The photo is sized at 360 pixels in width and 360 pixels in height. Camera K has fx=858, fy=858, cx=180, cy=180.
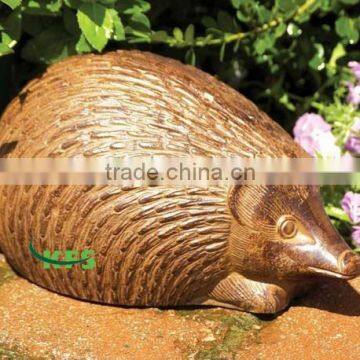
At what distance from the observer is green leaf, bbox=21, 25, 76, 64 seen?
11.5ft

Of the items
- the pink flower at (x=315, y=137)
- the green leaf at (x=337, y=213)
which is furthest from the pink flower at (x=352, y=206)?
the pink flower at (x=315, y=137)

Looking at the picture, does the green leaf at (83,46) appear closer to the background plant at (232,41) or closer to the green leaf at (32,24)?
the background plant at (232,41)

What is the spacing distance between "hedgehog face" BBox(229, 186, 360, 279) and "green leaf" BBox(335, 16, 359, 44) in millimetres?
1247

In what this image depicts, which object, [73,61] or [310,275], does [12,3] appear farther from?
[310,275]

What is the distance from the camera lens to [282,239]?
2.91m

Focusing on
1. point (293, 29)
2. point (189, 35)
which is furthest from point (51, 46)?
point (293, 29)

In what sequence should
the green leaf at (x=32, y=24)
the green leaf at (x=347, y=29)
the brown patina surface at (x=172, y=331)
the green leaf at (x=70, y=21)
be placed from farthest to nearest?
the green leaf at (x=347, y=29), the green leaf at (x=32, y=24), the green leaf at (x=70, y=21), the brown patina surface at (x=172, y=331)

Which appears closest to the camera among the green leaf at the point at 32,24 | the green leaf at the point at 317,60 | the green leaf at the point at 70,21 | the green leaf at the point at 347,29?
the green leaf at the point at 70,21

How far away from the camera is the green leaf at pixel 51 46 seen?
3518 millimetres

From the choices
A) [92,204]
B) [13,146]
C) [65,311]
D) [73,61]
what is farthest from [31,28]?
[65,311]

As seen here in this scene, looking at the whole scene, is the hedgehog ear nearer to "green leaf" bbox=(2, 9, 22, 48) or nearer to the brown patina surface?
the brown patina surface

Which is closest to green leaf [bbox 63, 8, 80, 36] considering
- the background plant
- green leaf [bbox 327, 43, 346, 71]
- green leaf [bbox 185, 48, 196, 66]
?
the background plant

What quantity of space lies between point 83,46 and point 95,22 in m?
0.12

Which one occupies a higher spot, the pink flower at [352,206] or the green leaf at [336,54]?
the green leaf at [336,54]
